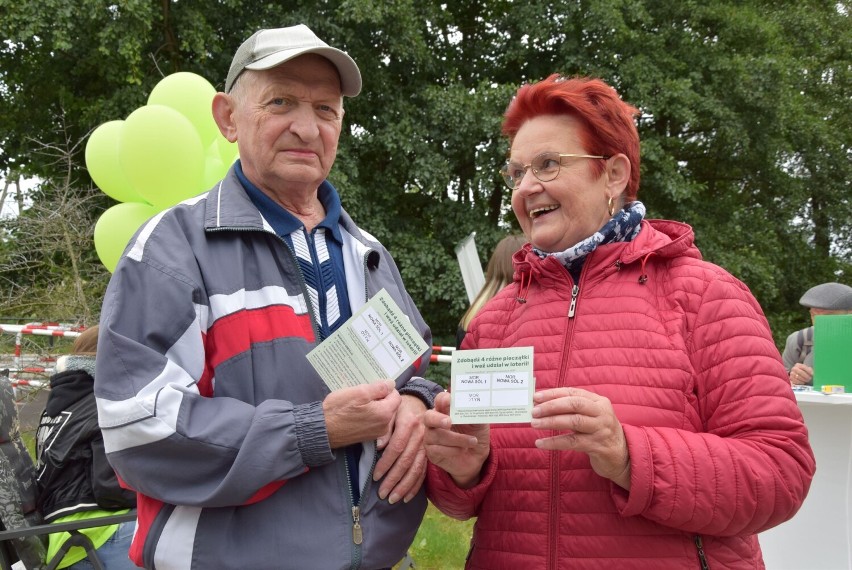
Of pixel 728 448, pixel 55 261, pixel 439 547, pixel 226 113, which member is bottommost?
pixel 439 547

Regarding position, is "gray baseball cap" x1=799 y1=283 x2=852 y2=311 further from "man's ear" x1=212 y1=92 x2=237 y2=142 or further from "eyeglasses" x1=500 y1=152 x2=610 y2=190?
"man's ear" x1=212 y1=92 x2=237 y2=142

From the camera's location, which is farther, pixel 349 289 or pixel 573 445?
pixel 349 289

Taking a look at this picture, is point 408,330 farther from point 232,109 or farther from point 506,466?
point 232,109

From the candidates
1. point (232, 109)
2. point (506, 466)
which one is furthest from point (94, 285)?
point (506, 466)

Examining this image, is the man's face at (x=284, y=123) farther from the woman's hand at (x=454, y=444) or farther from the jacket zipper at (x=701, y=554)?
the jacket zipper at (x=701, y=554)

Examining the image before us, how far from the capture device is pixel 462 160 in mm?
12031

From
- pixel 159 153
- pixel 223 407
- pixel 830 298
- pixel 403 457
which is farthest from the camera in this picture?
pixel 830 298

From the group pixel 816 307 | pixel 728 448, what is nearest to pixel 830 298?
pixel 816 307

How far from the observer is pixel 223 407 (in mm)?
1596

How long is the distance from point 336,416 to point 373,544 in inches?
13.5

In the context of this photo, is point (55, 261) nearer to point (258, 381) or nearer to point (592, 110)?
point (258, 381)

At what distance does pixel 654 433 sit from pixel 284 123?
1.19m

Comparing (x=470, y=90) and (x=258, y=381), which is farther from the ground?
(x=470, y=90)

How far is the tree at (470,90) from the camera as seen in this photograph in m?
10.6
